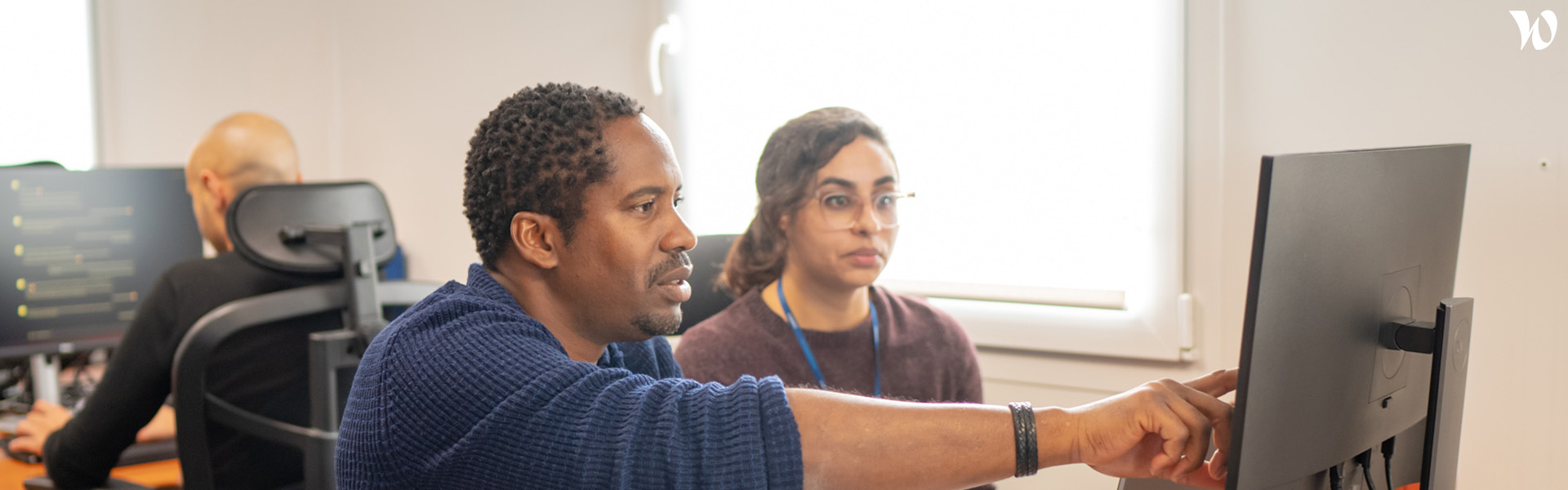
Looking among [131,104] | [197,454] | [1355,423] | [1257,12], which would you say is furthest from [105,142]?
[1355,423]

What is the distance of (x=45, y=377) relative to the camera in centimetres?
248

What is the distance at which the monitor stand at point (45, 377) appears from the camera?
2.47 m

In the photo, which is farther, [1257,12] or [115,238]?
[115,238]

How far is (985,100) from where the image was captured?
7.70ft

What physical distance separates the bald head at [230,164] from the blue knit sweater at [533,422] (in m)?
1.65

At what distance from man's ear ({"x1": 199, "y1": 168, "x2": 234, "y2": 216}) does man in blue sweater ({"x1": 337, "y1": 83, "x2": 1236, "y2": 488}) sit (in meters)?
1.55

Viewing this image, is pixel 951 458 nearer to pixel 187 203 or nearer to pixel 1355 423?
pixel 1355 423

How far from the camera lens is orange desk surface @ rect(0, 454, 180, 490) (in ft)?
6.78

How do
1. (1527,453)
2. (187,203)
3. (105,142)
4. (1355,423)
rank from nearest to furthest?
(1355,423), (1527,453), (187,203), (105,142)

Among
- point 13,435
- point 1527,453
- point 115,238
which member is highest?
point 115,238

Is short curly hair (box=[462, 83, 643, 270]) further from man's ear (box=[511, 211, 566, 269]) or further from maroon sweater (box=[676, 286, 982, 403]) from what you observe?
maroon sweater (box=[676, 286, 982, 403])

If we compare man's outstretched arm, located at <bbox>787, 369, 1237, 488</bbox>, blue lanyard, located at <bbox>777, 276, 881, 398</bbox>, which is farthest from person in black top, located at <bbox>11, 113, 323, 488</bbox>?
man's outstretched arm, located at <bbox>787, 369, 1237, 488</bbox>

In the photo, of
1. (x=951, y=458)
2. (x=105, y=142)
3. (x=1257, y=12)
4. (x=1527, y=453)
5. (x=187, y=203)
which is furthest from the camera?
(x=105, y=142)

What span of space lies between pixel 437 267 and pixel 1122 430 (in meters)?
3.10
